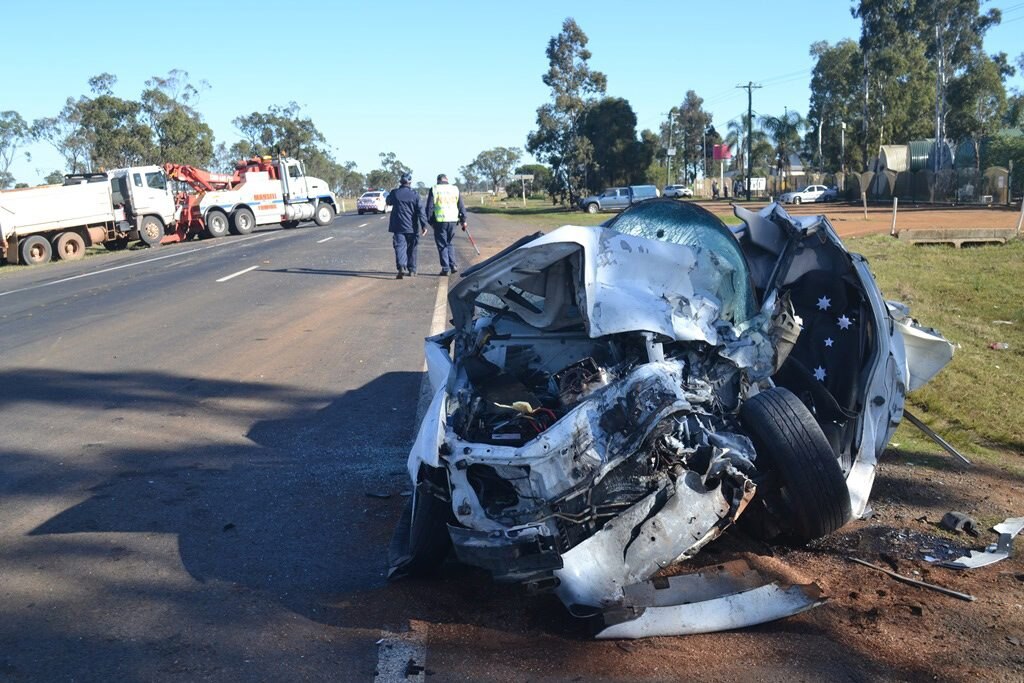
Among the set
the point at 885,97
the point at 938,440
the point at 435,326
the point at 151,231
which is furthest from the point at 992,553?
the point at 885,97

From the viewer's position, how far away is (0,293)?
719 inches

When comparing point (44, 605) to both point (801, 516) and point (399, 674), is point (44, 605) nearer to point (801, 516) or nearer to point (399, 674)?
point (399, 674)

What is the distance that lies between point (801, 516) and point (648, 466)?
3.19 feet

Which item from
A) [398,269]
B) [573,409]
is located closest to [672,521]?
[573,409]

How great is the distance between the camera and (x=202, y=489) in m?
6.04

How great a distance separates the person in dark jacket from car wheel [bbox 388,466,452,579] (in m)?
12.6

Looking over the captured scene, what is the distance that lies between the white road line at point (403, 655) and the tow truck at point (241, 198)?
32851 mm

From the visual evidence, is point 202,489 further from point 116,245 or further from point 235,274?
point 116,245

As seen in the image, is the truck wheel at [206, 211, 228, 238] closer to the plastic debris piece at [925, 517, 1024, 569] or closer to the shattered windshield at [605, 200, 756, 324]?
the shattered windshield at [605, 200, 756, 324]

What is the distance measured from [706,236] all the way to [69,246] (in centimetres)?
2926

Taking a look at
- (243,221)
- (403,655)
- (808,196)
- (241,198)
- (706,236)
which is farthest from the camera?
(808,196)

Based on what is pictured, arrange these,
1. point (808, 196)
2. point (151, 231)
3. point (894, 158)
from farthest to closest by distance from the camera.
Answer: point (808, 196)
point (894, 158)
point (151, 231)

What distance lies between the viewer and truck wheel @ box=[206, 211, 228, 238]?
3522 cm

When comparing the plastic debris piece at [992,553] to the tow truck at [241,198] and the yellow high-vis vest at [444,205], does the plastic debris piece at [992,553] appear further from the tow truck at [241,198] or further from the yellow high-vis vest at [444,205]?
the tow truck at [241,198]
